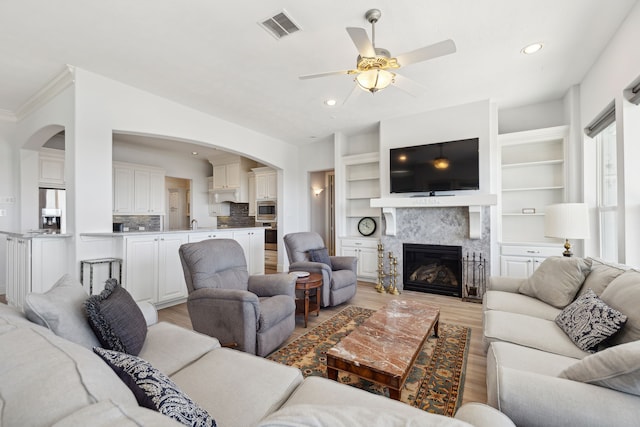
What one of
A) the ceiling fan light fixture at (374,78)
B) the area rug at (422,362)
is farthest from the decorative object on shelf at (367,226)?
the ceiling fan light fixture at (374,78)

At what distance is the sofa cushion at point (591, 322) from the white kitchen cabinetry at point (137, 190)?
23.3 feet

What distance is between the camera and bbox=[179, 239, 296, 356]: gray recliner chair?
7.01ft

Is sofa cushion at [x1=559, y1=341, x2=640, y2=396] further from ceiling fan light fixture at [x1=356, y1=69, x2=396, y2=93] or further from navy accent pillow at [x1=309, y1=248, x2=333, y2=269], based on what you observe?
navy accent pillow at [x1=309, y1=248, x2=333, y2=269]

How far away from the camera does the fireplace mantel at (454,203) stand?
387cm

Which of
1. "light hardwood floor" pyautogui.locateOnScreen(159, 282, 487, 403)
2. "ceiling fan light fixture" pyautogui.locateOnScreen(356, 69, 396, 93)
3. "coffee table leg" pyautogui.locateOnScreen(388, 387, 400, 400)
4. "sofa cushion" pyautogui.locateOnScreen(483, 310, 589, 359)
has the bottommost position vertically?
"light hardwood floor" pyautogui.locateOnScreen(159, 282, 487, 403)

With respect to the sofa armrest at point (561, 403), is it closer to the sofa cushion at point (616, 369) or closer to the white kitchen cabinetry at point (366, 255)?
the sofa cushion at point (616, 369)

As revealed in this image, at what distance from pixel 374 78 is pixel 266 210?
16.0 feet

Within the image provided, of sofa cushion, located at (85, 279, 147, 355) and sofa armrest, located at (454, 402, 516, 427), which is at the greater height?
sofa cushion, located at (85, 279, 147, 355)

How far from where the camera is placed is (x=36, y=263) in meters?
3.11

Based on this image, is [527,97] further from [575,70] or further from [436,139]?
[436,139]

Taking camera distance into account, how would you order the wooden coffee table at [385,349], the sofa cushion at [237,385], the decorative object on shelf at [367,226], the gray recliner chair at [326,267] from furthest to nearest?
the decorative object on shelf at [367,226] < the gray recliner chair at [326,267] < the wooden coffee table at [385,349] < the sofa cushion at [237,385]

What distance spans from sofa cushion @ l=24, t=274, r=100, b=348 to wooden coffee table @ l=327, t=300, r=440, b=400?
1.32 meters

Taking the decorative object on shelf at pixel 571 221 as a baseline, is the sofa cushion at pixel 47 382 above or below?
below

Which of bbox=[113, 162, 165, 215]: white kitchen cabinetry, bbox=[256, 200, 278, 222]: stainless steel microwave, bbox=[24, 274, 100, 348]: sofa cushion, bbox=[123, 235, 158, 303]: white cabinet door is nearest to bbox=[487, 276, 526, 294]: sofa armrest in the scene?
bbox=[24, 274, 100, 348]: sofa cushion
